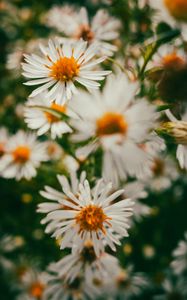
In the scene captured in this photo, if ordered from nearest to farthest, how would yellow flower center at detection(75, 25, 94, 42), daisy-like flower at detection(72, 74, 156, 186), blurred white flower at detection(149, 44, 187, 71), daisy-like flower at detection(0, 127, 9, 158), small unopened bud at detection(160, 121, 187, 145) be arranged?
daisy-like flower at detection(72, 74, 156, 186) < small unopened bud at detection(160, 121, 187, 145) < blurred white flower at detection(149, 44, 187, 71) < yellow flower center at detection(75, 25, 94, 42) < daisy-like flower at detection(0, 127, 9, 158)

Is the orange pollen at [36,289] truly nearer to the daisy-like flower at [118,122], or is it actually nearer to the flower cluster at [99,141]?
the flower cluster at [99,141]

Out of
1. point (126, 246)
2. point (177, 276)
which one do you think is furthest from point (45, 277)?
point (177, 276)

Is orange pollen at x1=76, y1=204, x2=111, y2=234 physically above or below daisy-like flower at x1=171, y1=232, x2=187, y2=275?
above

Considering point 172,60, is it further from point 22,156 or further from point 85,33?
point 22,156

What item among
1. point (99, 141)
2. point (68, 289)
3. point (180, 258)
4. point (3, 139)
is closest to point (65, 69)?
point (99, 141)

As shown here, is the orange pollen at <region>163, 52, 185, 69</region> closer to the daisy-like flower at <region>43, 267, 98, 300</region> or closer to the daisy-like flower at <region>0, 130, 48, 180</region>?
the daisy-like flower at <region>0, 130, 48, 180</region>

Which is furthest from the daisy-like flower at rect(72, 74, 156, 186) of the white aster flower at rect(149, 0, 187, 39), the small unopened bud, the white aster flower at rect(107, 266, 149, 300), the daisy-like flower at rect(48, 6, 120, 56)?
the white aster flower at rect(107, 266, 149, 300)
